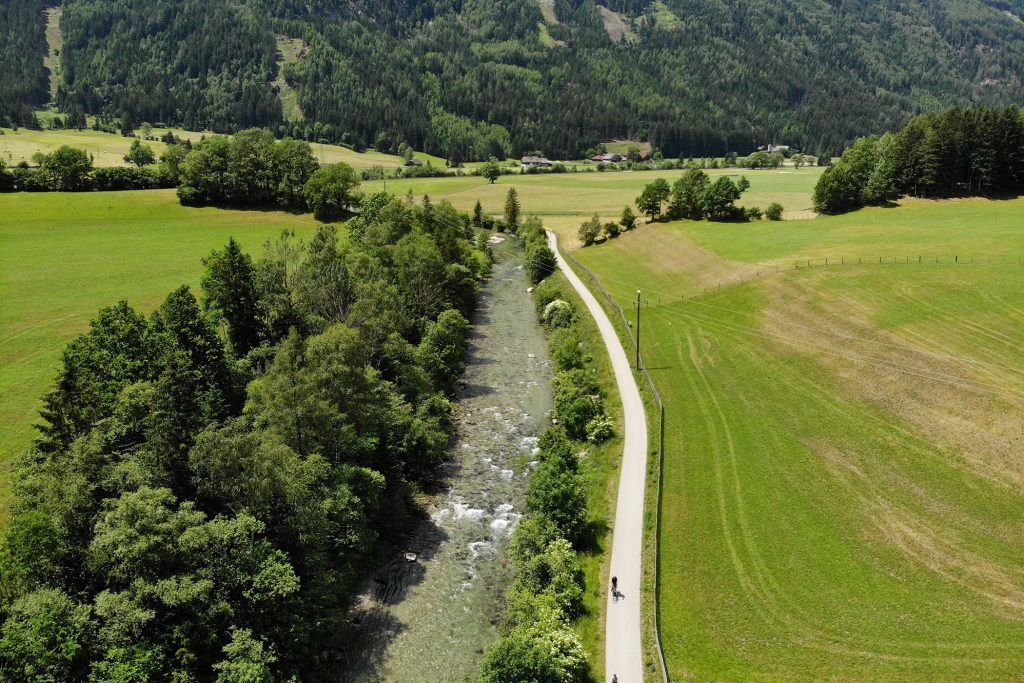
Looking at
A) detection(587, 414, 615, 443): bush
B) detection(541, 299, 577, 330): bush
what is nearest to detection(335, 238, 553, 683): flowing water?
detection(587, 414, 615, 443): bush

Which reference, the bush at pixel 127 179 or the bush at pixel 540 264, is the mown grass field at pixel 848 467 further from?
the bush at pixel 127 179

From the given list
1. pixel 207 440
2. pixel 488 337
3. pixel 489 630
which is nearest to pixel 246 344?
pixel 207 440

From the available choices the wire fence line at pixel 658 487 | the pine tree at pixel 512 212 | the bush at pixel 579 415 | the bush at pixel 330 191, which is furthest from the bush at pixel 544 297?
the bush at pixel 330 191

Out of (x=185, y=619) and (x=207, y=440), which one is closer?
(x=185, y=619)

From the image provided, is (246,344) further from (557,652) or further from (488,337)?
(557,652)

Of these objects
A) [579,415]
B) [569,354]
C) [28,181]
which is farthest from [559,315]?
[28,181]

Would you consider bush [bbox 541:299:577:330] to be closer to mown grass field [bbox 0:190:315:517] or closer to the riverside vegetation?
the riverside vegetation
